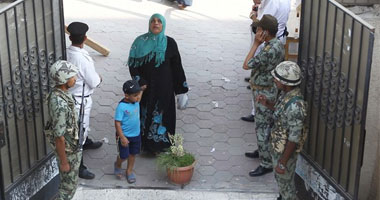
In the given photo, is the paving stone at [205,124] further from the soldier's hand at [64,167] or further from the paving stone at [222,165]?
the soldier's hand at [64,167]

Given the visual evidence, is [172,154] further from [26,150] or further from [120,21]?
[120,21]

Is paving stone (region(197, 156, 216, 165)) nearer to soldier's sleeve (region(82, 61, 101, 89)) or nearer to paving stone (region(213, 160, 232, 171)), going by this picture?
paving stone (region(213, 160, 232, 171))

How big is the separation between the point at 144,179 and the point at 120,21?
18.8 feet

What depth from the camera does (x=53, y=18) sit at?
19.1ft

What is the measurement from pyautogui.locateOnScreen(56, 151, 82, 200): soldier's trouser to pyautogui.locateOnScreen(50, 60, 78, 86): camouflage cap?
2.28 feet

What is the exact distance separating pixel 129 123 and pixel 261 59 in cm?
143

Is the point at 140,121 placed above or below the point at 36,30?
below

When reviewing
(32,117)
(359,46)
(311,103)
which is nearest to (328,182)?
(311,103)

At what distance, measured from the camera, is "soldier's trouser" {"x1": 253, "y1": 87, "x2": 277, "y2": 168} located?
652 centimetres

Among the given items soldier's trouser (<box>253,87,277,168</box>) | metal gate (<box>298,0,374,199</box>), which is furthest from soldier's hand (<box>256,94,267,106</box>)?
metal gate (<box>298,0,374,199</box>)

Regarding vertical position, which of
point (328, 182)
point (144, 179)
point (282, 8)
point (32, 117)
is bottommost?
point (144, 179)

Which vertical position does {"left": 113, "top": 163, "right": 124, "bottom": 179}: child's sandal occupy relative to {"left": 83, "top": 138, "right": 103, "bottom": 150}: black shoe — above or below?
below

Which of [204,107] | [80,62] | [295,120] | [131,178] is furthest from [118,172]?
[295,120]

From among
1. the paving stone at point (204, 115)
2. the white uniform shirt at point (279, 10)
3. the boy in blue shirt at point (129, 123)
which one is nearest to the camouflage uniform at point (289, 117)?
the boy in blue shirt at point (129, 123)
